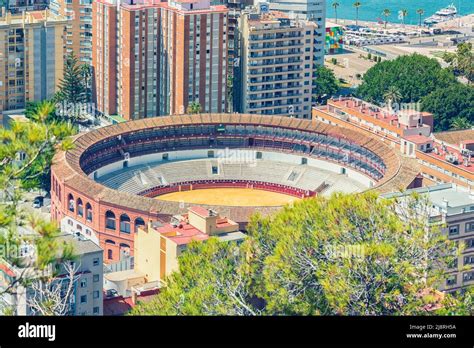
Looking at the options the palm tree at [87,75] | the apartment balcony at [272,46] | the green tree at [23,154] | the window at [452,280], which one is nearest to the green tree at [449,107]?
the apartment balcony at [272,46]

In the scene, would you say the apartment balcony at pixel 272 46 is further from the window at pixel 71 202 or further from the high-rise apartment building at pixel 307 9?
the window at pixel 71 202

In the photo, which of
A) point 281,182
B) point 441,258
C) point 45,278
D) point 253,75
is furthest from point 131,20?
point 45,278

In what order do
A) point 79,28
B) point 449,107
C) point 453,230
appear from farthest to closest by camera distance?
point 79,28 < point 449,107 < point 453,230

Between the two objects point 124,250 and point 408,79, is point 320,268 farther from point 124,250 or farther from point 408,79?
Answer: point 408,79

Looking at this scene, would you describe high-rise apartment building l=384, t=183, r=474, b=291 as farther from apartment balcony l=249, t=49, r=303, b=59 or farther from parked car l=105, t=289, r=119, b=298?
apartment balcony l=249, t=49, r=303, b=59

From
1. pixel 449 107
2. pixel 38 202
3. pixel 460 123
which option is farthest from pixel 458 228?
pixel 449 107

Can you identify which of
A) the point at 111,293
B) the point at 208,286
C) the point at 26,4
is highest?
the point at 26,4

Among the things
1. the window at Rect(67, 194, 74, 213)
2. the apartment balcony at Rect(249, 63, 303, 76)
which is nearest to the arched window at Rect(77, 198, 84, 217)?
the window at Rect(67, 194, 74, 213)
